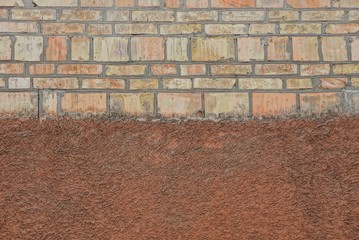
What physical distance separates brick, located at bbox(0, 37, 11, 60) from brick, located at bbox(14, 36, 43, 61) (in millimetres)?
50

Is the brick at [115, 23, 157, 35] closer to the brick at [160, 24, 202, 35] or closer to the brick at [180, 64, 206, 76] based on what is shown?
the brick at [160, 24, 202, 35]

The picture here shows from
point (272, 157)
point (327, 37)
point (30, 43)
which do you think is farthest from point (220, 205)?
point (30, 43)

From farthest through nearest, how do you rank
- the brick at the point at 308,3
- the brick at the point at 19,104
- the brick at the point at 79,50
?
the brick at the point at 308,3
the brick at the point at 79,50
the brick at the point at 19,104

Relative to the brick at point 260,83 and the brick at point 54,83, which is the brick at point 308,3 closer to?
the brick at point 260,83

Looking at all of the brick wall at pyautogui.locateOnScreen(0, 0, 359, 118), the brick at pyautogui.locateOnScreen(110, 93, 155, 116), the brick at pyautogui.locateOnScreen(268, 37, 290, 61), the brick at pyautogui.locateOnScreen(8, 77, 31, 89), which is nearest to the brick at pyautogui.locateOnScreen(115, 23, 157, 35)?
the brick wall at pyautogui.locateOnScreen(0, 0, 359, 118)

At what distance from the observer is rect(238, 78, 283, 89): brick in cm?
403

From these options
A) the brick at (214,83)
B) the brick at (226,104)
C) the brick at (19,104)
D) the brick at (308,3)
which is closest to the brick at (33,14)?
the brick at (19,104)

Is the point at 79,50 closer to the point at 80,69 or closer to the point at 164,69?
the point at 80,69

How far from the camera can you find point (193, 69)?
404 centimetres

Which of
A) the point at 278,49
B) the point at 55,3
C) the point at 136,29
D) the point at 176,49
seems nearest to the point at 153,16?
the point at 136,29

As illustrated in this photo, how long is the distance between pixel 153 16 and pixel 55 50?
762mm

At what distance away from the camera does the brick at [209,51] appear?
406 centimetres

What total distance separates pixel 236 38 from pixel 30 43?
4.97ft

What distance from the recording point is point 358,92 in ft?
13.3
